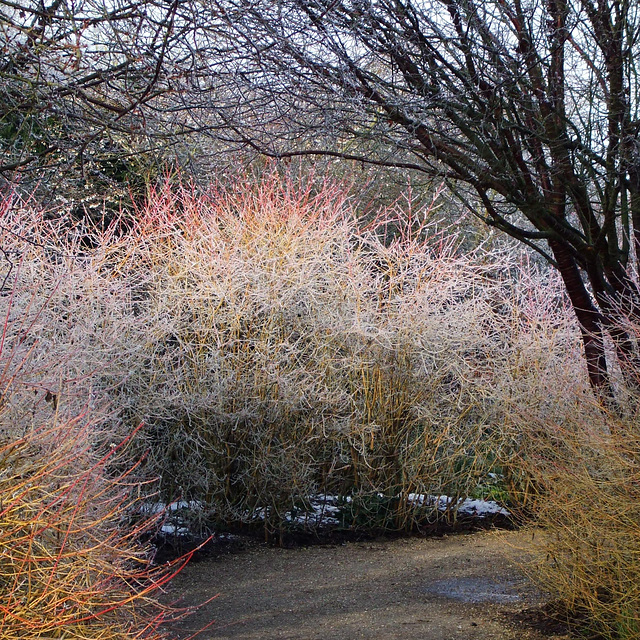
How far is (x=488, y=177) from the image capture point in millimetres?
4500

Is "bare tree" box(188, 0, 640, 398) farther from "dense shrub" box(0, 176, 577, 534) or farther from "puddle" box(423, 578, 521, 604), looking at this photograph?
"dense shrub" box(0, 176, 577, 534)

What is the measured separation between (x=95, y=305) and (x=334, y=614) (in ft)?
10.7

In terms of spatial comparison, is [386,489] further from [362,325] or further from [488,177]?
[488,177]

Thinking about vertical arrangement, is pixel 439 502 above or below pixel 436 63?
below

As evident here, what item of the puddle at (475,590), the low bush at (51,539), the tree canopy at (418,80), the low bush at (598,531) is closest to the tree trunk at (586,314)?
the tree canopy at (418,80)

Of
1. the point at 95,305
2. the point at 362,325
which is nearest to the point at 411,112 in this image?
the point at 362,325

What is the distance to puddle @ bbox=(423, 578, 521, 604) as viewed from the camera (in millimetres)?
5324

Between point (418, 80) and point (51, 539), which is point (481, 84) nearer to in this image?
point (418, 80)

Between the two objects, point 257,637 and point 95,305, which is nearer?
point 257,637

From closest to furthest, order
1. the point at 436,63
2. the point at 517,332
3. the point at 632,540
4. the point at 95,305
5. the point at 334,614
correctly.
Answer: the point at 632,540 → the point at 436,63 → the point at 334,614 → the point at 95,305 → the point at 517,332

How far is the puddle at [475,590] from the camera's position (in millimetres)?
5324

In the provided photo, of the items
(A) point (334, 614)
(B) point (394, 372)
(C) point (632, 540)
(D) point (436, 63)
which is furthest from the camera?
(B) point (394, 372)

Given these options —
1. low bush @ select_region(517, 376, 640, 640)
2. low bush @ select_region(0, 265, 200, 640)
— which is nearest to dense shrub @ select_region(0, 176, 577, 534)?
low bush @ select_region(517, 376, 640, 640)

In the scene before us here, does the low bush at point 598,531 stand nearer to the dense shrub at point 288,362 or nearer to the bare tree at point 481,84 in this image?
the bare tree at point 481,84
